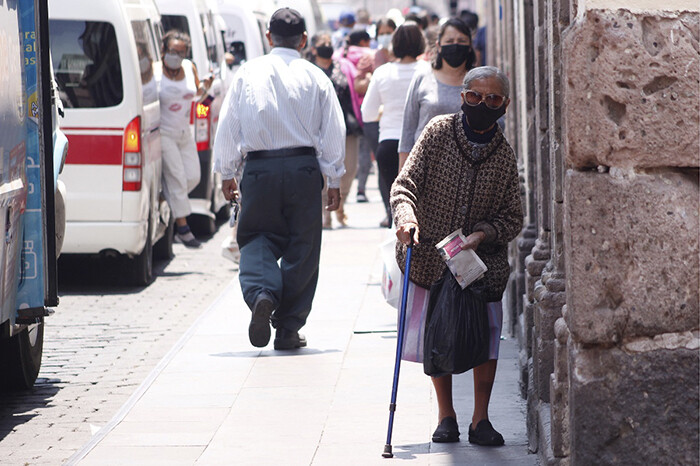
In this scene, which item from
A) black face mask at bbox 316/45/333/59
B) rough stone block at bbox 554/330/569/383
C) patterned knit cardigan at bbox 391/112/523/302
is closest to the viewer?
rough stone block at bbox 554/330/569/383

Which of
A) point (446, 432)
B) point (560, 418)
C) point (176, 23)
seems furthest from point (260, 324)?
point (176, 23)

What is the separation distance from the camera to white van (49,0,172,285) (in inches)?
422

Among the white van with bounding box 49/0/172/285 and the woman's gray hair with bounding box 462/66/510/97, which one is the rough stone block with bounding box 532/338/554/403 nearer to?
the woman's gray hair with bounding box 462/66/510/97

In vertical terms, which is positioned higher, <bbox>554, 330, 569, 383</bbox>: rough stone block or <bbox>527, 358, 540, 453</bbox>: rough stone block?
<bbox>554, 330, 569, 383</bbox>: rough stone block

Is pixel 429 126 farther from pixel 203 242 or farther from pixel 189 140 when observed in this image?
pixel 203 242

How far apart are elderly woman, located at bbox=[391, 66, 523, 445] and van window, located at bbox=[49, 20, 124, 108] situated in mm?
5153

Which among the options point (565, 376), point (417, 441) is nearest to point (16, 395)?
point (417, 441)

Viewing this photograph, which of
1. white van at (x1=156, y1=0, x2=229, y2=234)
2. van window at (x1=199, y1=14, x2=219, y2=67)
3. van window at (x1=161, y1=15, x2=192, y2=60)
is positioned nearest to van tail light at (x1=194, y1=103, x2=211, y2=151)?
white van at (x1=156, y1=0, x2=229, y2=234)

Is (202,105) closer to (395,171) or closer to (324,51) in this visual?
(324,51)

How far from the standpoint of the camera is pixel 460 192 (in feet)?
19.9

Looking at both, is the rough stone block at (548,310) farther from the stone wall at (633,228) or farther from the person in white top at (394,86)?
the person in white top at (394,86)

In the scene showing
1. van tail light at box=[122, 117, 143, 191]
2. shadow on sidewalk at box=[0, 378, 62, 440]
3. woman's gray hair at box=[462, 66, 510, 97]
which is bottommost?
shadow on sidewalk at box=[0, 378, 62, 440]

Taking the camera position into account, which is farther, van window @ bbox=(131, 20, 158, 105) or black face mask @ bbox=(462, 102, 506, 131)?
van window @ bbox=(131, 20, 158, 105)

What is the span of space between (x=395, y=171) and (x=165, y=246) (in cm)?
366
